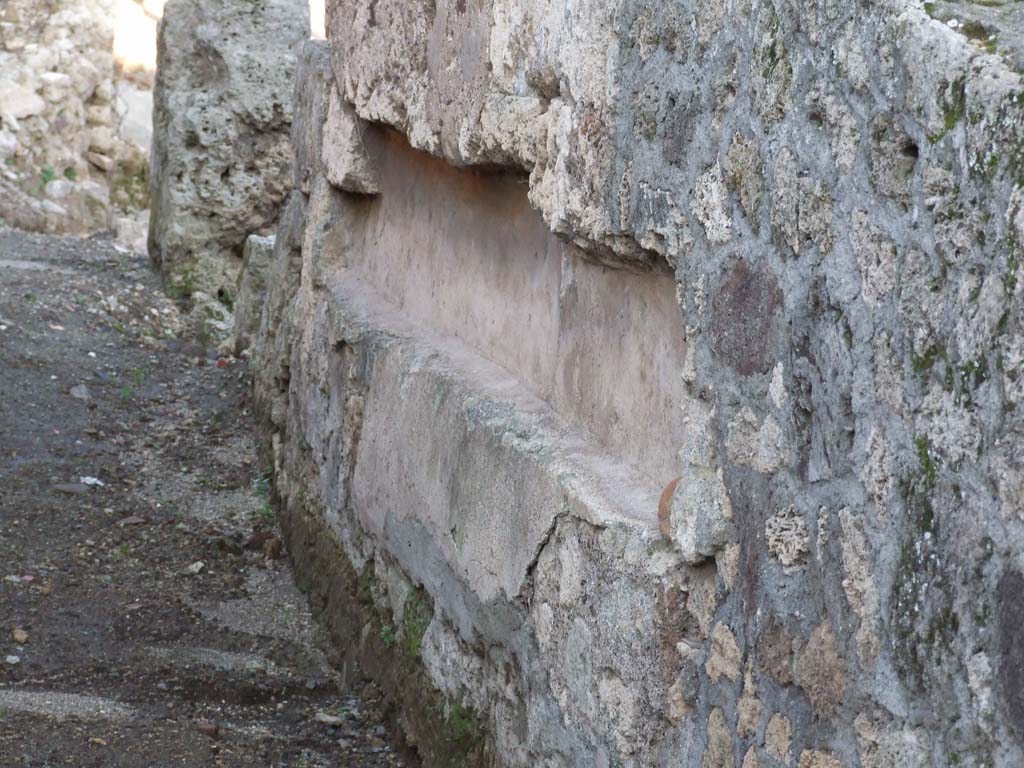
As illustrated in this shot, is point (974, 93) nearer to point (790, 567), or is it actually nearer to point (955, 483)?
point (955, 483)

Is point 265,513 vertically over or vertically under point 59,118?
under

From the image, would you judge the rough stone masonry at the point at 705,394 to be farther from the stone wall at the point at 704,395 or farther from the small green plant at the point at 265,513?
the small green plant at the point at 265,513

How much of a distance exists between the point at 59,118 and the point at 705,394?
30.4 feet

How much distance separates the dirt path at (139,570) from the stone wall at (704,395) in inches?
12.4

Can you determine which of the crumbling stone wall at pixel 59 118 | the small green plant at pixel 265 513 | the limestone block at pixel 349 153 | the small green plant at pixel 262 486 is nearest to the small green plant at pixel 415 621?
the limestone block at pixel 349 153

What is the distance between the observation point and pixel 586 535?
2127 millimetres

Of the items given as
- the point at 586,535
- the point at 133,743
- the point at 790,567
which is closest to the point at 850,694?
the point at 790,567

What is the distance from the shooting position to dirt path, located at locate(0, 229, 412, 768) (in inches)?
118

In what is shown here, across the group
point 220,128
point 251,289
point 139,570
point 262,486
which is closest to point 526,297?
point 139,570

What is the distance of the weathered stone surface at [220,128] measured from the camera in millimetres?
6914

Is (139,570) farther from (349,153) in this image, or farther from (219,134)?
(219,134)

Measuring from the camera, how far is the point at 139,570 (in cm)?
402

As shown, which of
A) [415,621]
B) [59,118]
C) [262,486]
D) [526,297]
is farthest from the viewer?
[59,118]

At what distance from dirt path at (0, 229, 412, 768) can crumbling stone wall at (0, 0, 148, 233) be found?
3350mm
